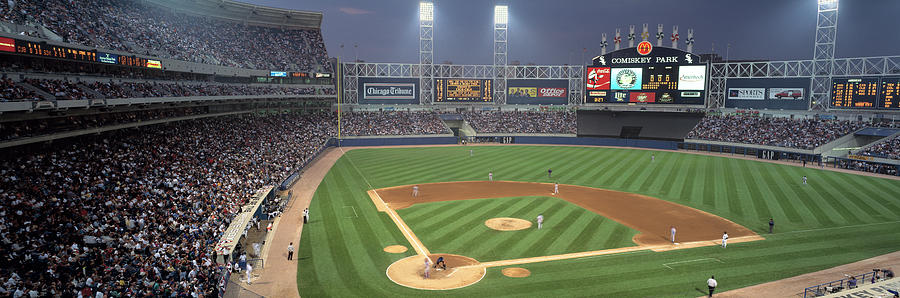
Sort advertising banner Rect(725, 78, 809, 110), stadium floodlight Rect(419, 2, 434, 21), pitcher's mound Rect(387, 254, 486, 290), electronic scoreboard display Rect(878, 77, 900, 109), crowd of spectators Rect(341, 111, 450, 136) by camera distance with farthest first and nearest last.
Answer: stadium floodlight Rect(419, 2, 434, 21)
crowd of spectators Rect(341, 111, 450, 136)
advertising banner Rect(725, 78, 809, 110)
electronic scoreboard display Rect(878, 77, 900, 109)
pitcher's mound Rect(387, 254, 486, 290)

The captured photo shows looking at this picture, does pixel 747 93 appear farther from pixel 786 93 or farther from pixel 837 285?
pixel 837 285

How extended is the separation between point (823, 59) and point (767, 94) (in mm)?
6794

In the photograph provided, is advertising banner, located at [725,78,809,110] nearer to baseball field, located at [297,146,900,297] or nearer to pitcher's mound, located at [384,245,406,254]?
baseball field, located at [297,146,900,297]

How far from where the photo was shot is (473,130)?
2662 inches

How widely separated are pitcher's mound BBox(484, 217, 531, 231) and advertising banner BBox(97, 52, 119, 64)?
20.8 m

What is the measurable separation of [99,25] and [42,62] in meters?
7.19

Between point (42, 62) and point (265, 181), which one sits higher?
point (42, 62)

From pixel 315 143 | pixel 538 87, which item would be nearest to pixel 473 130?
pixel 538 87

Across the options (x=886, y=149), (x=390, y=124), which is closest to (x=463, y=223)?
(x=886, y=149)

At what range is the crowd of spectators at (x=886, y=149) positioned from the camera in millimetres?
40647

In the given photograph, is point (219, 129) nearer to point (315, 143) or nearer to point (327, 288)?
point (315, 143)

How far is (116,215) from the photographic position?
1731 centimetres

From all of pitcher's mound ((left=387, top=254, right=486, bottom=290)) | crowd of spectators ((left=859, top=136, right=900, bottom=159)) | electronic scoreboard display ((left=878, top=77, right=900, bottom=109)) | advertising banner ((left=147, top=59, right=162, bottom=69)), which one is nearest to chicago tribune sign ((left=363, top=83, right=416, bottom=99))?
advertising banner ((left=147, top=59, right=162, bottom=69))

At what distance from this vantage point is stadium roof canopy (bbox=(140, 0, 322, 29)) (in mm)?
43375
